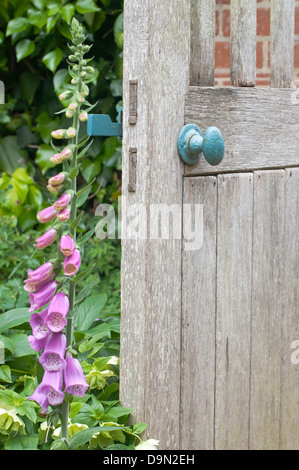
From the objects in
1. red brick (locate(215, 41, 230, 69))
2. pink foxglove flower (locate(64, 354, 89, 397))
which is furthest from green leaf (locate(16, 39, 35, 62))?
pink foxglove flower (locate(64, 354, 89, 397))

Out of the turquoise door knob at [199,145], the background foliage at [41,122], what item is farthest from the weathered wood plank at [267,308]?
the background foliage at [41,122]

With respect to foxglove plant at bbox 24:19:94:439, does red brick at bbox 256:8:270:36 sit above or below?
above

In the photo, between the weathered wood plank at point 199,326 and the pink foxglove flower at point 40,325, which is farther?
the weathered wood plank at point 199,326

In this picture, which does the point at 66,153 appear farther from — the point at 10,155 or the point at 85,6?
the point at 10,155

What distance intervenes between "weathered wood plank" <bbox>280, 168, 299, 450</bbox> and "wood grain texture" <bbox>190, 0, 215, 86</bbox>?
39 centimetres

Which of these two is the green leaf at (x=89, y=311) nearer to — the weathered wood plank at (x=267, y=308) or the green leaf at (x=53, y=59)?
the weathered wood plank at (x=267, y=308)

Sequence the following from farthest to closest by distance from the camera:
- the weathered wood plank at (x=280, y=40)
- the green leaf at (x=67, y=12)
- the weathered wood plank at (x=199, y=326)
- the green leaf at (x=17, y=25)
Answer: the green leaf at (x=17, y=25), the green leaf at (x=67, y=12), the weathered wood plank at (x=280, y=40), the weathered wood plank at (x=199, y=326)

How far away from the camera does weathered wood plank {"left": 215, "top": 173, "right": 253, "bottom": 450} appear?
140cm

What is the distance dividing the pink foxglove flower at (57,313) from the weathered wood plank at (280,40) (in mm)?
871

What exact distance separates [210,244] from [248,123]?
0.31 metres

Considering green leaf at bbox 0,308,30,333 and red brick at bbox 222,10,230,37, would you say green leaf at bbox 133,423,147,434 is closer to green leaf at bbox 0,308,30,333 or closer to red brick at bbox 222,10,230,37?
green leaf at bbox 0,308,30,333

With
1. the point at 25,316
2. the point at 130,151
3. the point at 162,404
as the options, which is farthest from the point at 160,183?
the point at 25,316

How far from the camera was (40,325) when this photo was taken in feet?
3.34

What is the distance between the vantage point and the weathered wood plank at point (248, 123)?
1327 mm
